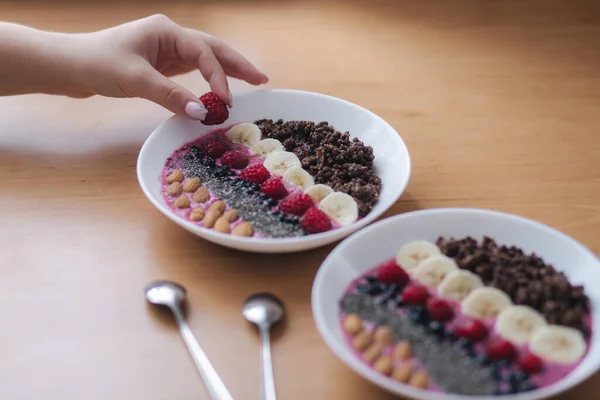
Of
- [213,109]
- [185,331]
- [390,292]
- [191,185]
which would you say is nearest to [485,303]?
[390,292]

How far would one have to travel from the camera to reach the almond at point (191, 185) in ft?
3.31

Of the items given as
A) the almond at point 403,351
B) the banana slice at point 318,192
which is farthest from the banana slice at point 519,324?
the banana slice at point 318,192

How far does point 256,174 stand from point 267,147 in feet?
0.31

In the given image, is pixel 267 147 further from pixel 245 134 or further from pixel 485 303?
pixel 485 303

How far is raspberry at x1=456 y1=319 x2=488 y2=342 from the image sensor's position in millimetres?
741

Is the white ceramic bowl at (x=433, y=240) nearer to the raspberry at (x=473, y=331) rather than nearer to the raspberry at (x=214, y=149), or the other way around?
the raspberry at (x=473, y=331)

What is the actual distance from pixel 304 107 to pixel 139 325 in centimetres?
53

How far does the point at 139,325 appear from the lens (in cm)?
82

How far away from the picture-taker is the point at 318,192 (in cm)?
99

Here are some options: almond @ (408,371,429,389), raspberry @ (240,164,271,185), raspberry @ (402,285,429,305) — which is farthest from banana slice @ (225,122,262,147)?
almond @ (408,371,429,389)

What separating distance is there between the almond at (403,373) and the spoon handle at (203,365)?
0.18m

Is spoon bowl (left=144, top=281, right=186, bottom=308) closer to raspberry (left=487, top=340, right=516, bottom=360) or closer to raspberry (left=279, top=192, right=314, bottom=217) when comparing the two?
raspberry (left=279, top=192, right=314, bottom=217)

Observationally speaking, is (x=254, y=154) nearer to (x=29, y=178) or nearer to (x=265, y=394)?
(x=29, y=178)

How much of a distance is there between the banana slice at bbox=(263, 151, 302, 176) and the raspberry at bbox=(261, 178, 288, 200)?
0.06 m
